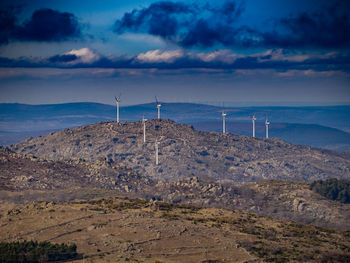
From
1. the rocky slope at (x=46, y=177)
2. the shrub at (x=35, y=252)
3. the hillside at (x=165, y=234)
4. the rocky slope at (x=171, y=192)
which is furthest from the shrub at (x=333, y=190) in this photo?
the shrub at (x=35, y=252)

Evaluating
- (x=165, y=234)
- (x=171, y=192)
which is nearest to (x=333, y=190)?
(x=171, y=192)

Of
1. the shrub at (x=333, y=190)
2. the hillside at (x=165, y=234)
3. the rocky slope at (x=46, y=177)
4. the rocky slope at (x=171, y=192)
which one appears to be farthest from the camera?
the shrub at (x=333, y=190)

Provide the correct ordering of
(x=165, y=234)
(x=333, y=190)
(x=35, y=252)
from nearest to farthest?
(x=35, y=252), (x=165, y=234), (x=333, y=190)

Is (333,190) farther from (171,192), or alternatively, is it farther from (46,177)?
(46,177)

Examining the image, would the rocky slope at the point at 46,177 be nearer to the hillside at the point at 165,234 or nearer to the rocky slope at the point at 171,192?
the rocky slope at the point at 171,192

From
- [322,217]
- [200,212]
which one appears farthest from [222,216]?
[322,217]

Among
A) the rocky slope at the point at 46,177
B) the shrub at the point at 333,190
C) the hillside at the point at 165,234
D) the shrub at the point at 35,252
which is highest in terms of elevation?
the shrub at the point at 35,252

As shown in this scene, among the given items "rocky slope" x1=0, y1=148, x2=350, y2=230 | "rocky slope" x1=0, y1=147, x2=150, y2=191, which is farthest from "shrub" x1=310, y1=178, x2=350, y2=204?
"rocky slope" x1=0, y1=147, x2=150, y2=191

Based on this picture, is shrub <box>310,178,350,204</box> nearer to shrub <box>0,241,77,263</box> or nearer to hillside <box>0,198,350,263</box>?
hillside <box>0,198,350,263</box>
